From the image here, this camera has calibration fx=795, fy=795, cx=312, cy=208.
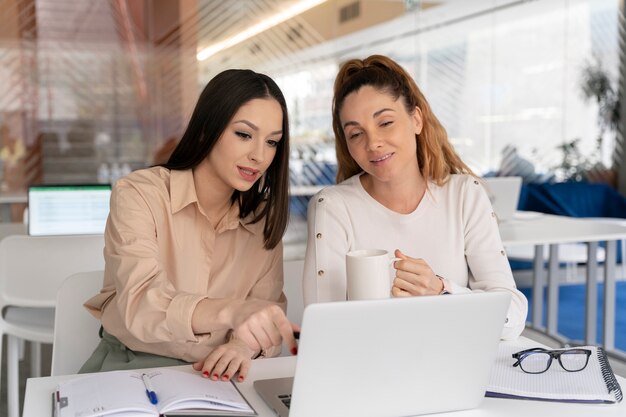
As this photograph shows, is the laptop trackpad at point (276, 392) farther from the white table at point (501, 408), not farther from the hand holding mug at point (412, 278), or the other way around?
the hand holding mug at point (412, 278)

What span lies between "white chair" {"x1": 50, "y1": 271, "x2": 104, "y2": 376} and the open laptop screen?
1.79 meters

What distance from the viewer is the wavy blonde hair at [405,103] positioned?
2074 mm

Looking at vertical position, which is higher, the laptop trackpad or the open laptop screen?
the open laptop screen

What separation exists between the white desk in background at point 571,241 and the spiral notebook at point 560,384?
6.58ft

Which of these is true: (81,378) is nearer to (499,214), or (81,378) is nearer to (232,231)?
(232,231)

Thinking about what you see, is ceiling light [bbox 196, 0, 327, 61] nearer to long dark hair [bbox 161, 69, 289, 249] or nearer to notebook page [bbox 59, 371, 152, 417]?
long dark hair [bbox 161, 69, 289, 249]

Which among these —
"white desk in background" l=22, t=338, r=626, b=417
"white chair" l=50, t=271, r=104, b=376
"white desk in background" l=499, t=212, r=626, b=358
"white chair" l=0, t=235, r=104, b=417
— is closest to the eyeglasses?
"white desk in background" l=22, t=338, r=626, b=417

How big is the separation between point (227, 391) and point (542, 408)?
1.73 feet

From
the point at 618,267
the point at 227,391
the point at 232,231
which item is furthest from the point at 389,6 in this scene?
the point at 227,391

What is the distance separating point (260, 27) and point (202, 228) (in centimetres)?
560

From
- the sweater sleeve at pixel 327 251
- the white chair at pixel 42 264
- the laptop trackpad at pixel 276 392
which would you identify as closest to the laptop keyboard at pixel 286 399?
the laptop trackpad at pixel 276 392

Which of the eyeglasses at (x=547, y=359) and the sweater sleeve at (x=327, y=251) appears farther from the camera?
the sweater sleeve at (x=327, y=251)

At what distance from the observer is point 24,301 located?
2.87 meters

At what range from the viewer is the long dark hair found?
6.21 feet
